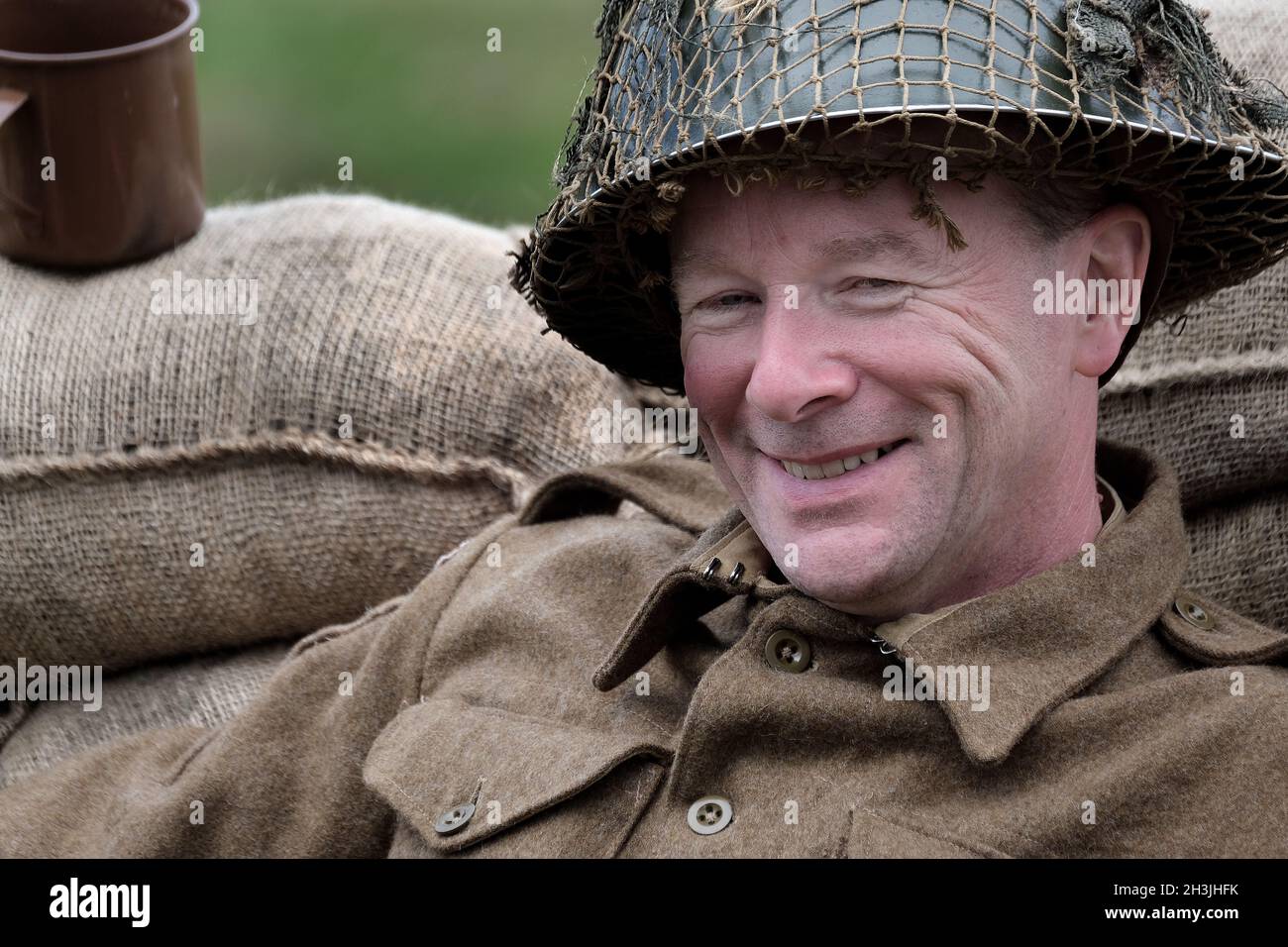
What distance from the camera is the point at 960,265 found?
1932 millimetres

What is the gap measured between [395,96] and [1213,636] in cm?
522

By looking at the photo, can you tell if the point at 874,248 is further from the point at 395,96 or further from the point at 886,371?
the point at 395,96

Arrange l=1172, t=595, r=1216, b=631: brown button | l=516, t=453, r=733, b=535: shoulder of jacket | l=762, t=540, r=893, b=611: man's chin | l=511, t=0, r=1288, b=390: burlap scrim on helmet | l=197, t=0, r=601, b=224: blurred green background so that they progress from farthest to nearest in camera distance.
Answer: l=197, t=0, r=601, b=224: blurred green background < l=516, t=453, r=733, b=535: shoulder of jacket < l=1172, t=595, r=1216, b=631: brown button < l=762, t=540, r=893, b=611: man's chin < l=511, t=0, r=1288, b=390: burlap scrim on helmet

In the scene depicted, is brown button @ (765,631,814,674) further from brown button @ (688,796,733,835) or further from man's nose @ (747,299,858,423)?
man's nose @ (747,299,858,423)

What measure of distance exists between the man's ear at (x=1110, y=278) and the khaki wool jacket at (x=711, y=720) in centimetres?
21

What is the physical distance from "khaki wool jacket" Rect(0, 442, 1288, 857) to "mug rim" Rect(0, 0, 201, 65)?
3.21ft

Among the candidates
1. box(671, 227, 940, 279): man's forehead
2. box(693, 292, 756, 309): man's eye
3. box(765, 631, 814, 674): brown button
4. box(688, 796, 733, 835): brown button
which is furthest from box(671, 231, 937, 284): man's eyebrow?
box(688, 796, 733, 835): brown button

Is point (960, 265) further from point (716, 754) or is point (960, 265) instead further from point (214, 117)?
point (214, 117)

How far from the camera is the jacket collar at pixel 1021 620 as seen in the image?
1.94m

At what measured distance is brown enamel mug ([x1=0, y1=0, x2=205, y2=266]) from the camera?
2865mm

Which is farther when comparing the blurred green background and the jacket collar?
the blurred green background

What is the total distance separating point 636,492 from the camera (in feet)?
8.59

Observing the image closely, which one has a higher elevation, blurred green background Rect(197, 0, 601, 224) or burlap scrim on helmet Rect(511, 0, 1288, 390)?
burlap scrim on helmet Rect(511, 0, 1288, 390)
